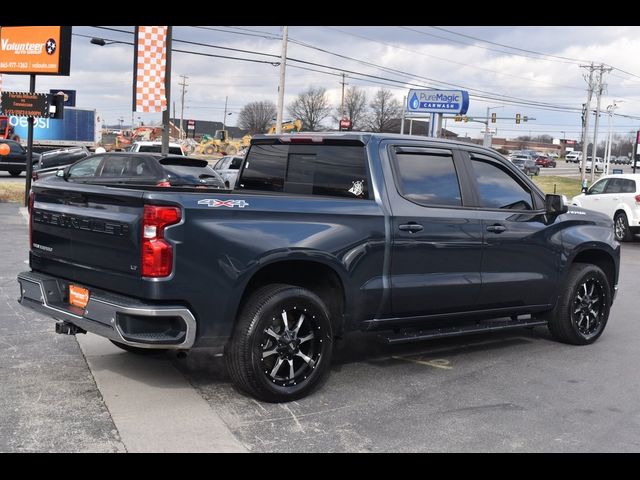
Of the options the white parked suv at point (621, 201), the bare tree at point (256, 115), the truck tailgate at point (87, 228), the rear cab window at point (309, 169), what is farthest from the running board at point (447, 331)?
the bare tree at point (256, 115)

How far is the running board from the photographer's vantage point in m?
5.41

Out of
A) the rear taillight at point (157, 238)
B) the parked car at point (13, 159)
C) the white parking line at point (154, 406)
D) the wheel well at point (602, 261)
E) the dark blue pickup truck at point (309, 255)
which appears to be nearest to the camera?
the white parking line at point (154, 406)

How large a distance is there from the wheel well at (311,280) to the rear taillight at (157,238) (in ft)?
2.28

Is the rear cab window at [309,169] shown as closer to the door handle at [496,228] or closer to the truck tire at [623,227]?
the door handle at [496,228]

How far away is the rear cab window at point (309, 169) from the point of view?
18.1ft

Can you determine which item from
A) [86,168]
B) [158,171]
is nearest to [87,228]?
[158,171]

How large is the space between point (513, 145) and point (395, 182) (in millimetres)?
161352

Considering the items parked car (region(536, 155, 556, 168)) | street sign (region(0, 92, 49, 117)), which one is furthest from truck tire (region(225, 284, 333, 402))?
parked car (region(536, 155, 556, 168))

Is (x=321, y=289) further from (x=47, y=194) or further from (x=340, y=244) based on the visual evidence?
(x=47, y=194)

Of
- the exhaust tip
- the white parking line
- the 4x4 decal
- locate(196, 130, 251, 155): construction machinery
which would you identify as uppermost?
locate(196, 130, 251, 155): construction machinery

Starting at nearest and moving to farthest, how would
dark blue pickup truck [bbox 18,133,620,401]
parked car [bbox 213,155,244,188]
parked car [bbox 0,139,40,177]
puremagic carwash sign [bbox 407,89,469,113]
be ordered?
dark blue pickup truck [bbox 18,133,620,401] < parked car [bbox 213,155,244,188] < puremagic carwash sign [bbox 407,89,469,113] < parked car [bbox 0,139,40,177]

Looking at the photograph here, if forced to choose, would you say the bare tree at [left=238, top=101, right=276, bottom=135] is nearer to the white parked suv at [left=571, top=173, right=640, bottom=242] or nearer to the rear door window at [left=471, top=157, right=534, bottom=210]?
the white parked suv at [left=571, top=173, right=640, bottom=242]

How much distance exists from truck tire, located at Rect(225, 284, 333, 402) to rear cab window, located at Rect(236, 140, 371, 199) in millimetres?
1062

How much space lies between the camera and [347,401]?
500 centimetres
